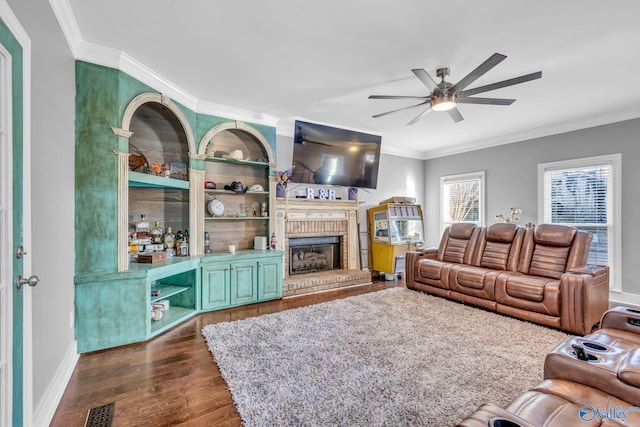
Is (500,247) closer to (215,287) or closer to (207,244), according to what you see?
(215,287)

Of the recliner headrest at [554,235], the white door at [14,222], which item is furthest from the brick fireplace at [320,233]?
the white door at [14,222]

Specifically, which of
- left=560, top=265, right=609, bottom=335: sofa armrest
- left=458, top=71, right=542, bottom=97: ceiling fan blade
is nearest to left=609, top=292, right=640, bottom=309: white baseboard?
left=560, top=265, right=609, bottom=335: sofa armrest

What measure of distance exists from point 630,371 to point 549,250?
286cm

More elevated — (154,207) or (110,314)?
(154,207)

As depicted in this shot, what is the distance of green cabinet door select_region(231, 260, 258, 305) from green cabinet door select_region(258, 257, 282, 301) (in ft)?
0.24

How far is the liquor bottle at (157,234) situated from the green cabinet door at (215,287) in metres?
0.67

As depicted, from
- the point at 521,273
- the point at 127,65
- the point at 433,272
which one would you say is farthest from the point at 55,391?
the point at 521,273

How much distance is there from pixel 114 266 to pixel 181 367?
3.92 feet

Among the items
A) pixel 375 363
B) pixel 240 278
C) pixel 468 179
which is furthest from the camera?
pixel 468 179

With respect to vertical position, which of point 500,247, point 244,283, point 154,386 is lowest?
point 154,386

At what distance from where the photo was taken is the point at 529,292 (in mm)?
3281

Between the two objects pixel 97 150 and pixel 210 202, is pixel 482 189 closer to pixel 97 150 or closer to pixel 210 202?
pixel 210 202

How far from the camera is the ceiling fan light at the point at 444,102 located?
2.98 metres

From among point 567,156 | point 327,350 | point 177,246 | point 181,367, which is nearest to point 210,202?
point 177,246
